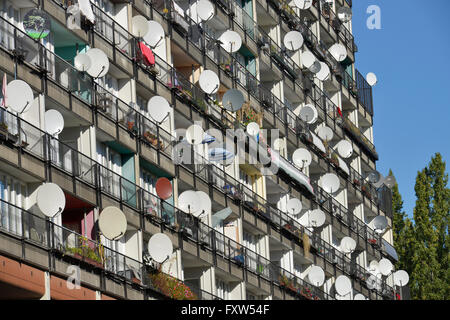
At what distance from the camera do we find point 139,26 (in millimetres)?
55656

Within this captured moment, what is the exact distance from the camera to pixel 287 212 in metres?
72.9

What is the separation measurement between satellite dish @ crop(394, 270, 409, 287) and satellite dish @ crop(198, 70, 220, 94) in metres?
29.5

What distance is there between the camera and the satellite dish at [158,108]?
54906 millimetres

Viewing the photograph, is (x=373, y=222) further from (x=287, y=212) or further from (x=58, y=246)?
(x=58, y=246)

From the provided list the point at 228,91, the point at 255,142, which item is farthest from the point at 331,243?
the point at 228,91

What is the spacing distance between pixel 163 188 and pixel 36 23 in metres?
11.8

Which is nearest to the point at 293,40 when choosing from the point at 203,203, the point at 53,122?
the point at 203,203

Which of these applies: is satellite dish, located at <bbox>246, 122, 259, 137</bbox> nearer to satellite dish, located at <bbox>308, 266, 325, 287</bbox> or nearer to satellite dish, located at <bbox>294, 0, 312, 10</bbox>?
satellite dish, located at <bbox>308, 266, 325, 287</bbox>

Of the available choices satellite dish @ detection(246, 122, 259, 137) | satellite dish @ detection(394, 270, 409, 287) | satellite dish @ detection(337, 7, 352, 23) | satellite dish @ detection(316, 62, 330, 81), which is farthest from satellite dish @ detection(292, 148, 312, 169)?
satellite dish @ detection(337, 7, 352, 23)

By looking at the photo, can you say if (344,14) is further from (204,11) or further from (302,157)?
(204,11)

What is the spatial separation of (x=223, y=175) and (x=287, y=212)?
971 centimetres

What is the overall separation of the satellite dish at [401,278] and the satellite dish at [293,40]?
58.8 ft

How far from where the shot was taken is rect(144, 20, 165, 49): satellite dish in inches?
2243

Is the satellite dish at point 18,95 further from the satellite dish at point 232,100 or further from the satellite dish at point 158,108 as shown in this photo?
the satellite dish at point 232,100
